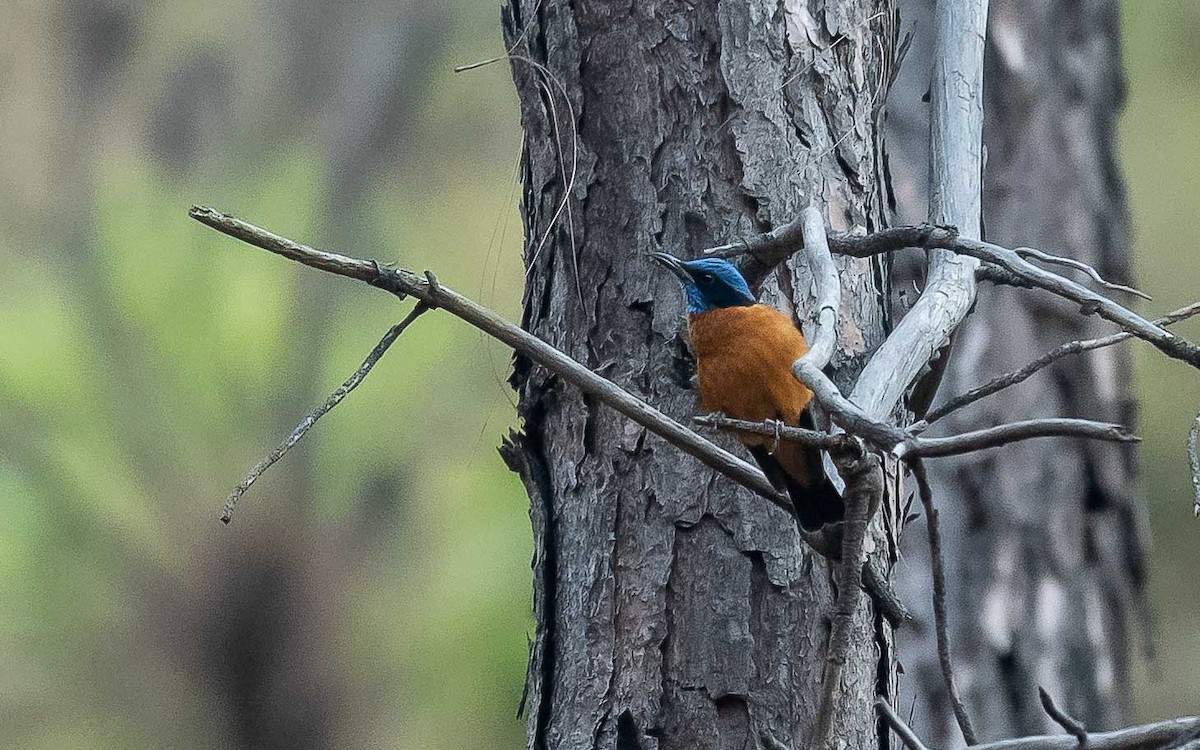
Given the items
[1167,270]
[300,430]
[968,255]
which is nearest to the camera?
[300,430]

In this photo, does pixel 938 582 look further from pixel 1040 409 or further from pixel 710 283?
pixel 1040 409

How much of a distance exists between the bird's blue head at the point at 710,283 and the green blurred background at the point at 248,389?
1.11 m

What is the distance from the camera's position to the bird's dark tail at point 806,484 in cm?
75

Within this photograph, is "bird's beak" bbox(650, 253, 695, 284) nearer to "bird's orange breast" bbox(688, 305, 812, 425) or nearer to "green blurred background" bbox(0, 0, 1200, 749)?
"bird's orange breast" bbox(688, 305, 812, 425)

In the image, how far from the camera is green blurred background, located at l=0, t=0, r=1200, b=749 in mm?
2100

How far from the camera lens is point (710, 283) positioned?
0.82m

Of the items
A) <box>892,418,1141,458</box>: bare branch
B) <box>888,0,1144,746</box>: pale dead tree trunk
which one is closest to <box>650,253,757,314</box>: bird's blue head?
<box>892,418,1141,458</box>: bare branch

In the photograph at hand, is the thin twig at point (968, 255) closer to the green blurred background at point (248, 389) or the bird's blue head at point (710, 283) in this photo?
the bird's blue head at point (710, 283)

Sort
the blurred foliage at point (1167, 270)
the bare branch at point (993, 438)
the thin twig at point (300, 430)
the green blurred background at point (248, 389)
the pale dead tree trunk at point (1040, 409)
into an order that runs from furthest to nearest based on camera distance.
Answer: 1. the blurred foliage at point (1167, 270)
2. the green blurred background at point (248, 389)
3. the pale dead tree trunk at point (1040, 409)
4. the thin twig at point (300, 430)
5. the bare branch at point (993, 438)

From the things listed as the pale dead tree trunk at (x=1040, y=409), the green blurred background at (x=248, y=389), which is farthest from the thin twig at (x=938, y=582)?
the green blurred background at (x=248, y=389)

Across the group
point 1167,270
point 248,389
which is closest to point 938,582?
point 248,389

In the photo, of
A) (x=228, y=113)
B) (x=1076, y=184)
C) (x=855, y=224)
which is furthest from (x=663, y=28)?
(x=228, y=113)

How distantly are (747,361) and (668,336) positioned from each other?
9 cm

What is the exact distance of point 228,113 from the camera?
2451 millimetres
